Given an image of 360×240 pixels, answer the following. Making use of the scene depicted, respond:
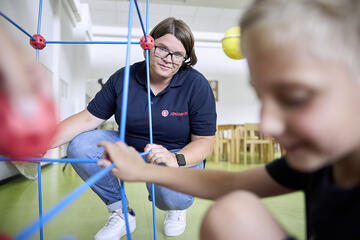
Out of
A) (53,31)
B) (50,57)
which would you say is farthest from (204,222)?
(53,31)

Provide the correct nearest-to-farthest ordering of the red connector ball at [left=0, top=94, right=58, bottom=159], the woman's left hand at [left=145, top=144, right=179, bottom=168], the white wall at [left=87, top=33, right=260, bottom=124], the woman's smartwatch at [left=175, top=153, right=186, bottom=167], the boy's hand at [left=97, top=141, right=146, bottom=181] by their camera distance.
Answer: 1. the red connector ball at [left=0, top=94, right=58, bottom=159]
2. the boy's hand at [left=97, top=141, right=146, bottom=181]
3. the woman's left hand at [left=145, top=144, right=179, bottom=168]
4. the woman's smartwatch at [left=175, top=153, right=186, bottom=167]
5. the white wall at [left=87, top=33, right=260, bottom=124]

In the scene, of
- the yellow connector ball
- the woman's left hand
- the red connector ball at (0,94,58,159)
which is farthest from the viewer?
the yellow connector ball

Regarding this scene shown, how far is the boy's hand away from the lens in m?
0.51

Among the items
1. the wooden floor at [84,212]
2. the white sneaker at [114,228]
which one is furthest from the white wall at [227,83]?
the white sneaker at [114,228]

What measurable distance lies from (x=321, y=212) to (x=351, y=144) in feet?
0.39

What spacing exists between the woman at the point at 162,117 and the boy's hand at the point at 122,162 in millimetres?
431

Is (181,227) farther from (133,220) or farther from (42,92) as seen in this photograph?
(42,92)

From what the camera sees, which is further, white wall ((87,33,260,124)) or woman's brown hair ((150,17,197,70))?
white wall ((87,33,260,124))

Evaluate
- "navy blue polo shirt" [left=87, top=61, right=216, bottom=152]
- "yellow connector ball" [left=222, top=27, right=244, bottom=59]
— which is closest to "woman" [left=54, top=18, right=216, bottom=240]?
"navy blue polo shirt" [left=87, top=61, right=216, bottom=152]

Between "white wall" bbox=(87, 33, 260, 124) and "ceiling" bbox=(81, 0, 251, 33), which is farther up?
"ceiling" bbox=(81, 0, 251, 33)

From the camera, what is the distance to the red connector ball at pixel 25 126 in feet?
0.81

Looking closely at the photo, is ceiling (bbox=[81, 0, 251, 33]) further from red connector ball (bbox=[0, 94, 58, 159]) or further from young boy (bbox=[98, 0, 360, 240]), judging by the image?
red connector ball (bbox=[0, 94, 58, 159])

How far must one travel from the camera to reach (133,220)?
103 cm

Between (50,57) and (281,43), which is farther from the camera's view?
(50,57)
